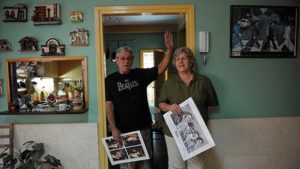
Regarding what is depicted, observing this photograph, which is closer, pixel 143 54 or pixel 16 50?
pixel 16 50

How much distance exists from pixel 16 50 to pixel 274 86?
2416 millimetres

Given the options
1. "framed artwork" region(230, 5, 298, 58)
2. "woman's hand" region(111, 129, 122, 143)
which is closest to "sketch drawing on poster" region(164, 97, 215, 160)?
"woman's hand" region(111, 129, 122, 143)

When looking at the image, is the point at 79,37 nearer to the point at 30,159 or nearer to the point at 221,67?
the point at 30,159

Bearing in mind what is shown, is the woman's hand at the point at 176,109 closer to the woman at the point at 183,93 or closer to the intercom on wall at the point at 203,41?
the woman at the point at 183,93

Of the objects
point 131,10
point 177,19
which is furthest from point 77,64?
point 177,19

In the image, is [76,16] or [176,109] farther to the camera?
[76,16]

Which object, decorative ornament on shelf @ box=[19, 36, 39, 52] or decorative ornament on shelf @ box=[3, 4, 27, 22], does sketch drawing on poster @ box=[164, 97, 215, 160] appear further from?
decorative ornament on shelf @ box=[3, 4, 27, 22]

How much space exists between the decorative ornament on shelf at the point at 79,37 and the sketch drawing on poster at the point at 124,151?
34.4 inches

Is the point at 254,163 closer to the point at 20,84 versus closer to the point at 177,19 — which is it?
the point at 20,84

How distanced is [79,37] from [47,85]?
604 millimetres

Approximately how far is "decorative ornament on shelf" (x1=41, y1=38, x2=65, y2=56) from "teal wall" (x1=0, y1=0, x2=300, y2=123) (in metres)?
0.04

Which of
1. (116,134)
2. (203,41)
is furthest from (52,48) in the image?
(203,41)

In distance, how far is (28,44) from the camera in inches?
77.0

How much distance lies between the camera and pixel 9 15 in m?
1.96
